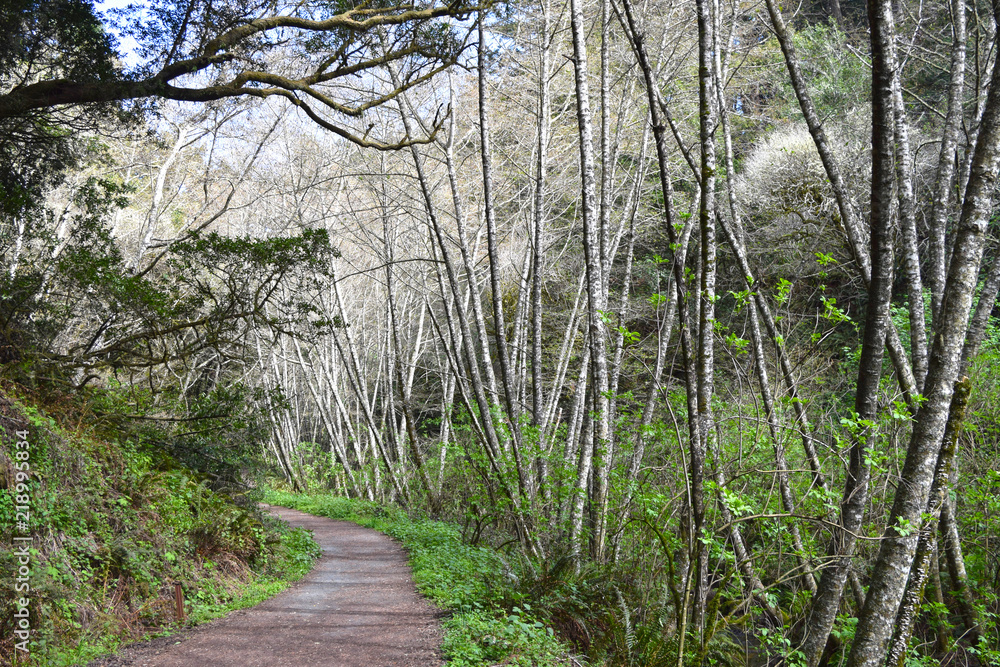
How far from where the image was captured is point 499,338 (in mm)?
7508

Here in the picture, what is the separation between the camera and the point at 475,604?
568 centimetres

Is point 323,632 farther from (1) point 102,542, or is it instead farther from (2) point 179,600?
(1) point 102,542

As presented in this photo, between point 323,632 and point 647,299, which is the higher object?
point 647,299

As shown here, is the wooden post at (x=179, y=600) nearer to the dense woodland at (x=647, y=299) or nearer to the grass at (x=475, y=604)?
the dense woodland at (x=647, y=299)

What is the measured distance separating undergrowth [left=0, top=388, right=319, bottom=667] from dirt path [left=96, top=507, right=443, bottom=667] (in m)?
0.27

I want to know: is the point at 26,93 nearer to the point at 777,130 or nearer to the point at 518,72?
the point at 518,72

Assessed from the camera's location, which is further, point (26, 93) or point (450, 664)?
point (26, 93)

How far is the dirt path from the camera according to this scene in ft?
15.0

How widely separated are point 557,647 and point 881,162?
3854 mm

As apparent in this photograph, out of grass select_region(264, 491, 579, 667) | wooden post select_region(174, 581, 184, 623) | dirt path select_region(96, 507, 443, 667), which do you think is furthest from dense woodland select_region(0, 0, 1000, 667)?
wooden post select_region(174, 581, 184, 623)

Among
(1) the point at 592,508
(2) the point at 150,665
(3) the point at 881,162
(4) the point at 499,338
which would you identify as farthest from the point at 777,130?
(2) the point at 150,665

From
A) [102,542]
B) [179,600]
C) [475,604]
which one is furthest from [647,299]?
[102,542]

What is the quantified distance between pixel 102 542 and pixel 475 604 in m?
3.17

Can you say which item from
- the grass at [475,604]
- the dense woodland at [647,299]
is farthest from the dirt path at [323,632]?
the dense woodland at [647,299]
